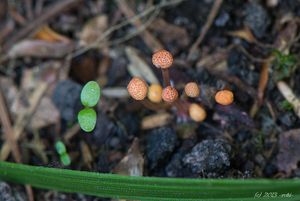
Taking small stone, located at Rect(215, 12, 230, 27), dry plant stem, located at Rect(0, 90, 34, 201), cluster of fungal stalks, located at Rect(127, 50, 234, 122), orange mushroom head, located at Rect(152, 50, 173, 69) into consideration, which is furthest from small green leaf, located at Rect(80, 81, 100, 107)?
small stone, located at Rect(215, 12, 230, 27)

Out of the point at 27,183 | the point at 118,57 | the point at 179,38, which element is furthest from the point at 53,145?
the point at 179,38

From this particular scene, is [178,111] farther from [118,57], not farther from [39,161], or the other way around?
[39,161]

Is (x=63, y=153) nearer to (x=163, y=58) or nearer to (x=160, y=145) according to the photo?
(x=160, y=145)

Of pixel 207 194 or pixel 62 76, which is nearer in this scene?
pixel 207 194

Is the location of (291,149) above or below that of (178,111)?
below

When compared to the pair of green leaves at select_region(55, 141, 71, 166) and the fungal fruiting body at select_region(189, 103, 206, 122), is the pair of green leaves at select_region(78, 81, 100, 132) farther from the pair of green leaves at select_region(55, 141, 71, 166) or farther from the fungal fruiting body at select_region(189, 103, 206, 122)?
the fungal fruiting body at select_region(189, 103, 206, 122)

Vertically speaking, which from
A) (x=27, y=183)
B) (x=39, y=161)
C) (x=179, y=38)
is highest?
(x=179, y=38)

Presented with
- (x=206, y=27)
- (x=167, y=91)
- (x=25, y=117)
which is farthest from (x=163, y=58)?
(x=25, y=117)
